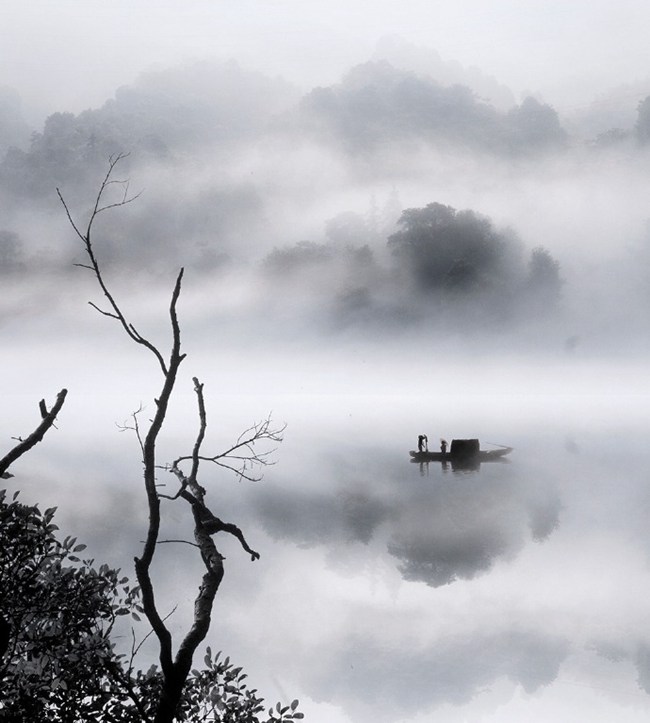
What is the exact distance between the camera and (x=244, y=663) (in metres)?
34.1

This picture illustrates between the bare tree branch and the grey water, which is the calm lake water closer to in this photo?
the grey water

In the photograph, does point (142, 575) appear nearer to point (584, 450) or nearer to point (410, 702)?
point (410, 702)

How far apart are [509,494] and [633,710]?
4778 cm

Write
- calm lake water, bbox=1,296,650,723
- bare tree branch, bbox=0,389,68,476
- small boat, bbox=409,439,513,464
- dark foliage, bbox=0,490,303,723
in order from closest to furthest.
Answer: dark foliage, bbox=0,490,303,723
bare tree branch, bbox=0,389,68,476
calm lake water, bbox=1,296,650,723
small boat, bbox=409,439,513,464

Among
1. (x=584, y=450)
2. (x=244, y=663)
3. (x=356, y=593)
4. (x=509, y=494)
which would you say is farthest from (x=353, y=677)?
(x=584, y=450)

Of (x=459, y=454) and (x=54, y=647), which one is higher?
(x=459, y=454)

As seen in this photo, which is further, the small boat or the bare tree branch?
the small boat

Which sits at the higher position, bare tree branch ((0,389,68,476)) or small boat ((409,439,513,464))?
small boat ((409,439,513,464))

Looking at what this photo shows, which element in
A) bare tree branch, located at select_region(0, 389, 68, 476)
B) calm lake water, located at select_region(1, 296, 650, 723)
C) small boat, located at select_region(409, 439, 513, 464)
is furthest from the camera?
small boat, located at select_region(409, 439, 513, 464)

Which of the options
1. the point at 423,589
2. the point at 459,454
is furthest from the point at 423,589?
the point at 459,454

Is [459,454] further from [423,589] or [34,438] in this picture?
[34,438]

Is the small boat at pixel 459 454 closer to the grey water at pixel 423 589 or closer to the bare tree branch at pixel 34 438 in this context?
the grey water at pixel 423 589

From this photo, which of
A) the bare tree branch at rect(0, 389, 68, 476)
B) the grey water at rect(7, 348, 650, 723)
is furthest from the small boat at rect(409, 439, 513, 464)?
the bare tree branch at rect(0, 389, 68, 476)

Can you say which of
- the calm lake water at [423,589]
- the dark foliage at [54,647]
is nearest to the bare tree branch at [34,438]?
the dark foliage at [54,647]
